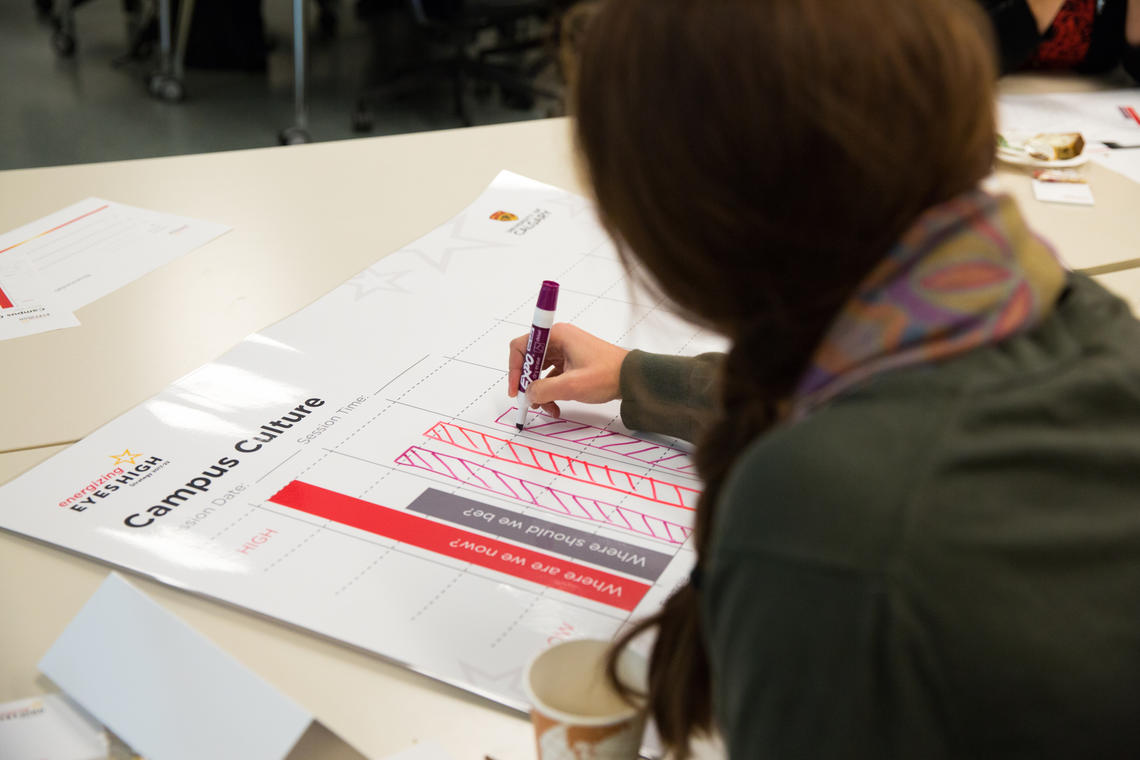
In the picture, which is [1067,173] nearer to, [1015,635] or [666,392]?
[666,392]

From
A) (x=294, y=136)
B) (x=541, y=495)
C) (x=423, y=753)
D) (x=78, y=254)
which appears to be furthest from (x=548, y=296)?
(x=294, y=136)

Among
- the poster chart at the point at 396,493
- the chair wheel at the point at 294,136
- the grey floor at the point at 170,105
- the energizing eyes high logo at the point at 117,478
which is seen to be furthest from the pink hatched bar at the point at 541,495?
the grey floor at the point at 170,105

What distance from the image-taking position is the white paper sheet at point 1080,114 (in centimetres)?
168

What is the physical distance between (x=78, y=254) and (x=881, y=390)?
3.68 feet

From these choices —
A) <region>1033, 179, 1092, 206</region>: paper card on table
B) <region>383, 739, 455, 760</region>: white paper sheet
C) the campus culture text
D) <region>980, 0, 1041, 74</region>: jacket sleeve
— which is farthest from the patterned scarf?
<region>980, 0, 1041, 74</region>: jacket sleeve

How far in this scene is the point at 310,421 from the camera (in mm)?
972

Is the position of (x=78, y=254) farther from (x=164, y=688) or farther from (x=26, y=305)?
(x=164, y=688)

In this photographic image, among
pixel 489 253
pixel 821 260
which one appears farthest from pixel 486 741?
pixel 489 253

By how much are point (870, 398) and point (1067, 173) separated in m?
1.24

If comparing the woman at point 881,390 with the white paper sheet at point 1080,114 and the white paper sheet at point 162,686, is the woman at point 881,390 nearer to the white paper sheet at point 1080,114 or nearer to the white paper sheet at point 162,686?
the white paper sheet at point 162,686

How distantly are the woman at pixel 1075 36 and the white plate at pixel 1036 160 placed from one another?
0.37 meters

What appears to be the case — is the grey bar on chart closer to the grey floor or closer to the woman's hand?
the woman's hand

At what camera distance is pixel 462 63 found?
3615mm

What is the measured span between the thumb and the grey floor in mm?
2660
